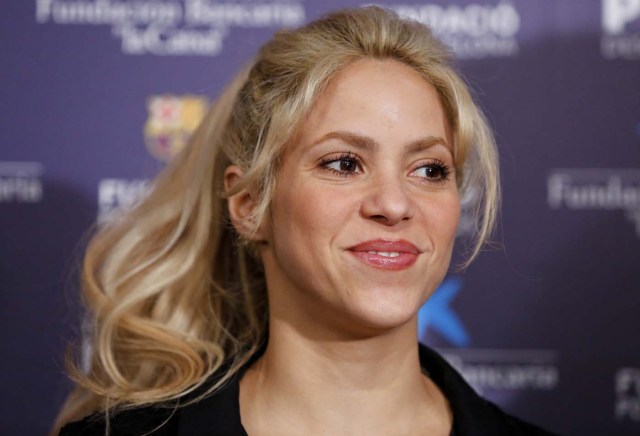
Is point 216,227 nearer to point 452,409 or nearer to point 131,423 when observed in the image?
point 131,423

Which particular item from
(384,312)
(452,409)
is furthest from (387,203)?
(452,409)

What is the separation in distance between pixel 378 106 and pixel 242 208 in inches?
12.3

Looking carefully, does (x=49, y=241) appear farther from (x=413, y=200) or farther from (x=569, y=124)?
(x=569, y=124)

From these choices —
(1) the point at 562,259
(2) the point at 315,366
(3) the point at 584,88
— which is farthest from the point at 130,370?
(3) the point at 584,88

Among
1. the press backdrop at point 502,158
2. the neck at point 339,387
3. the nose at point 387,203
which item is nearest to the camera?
the nose at point 387,203

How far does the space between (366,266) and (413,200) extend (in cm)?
13

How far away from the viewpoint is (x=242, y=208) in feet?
5.15

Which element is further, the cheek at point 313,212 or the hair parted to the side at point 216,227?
the hair parted to the side at point 216,227

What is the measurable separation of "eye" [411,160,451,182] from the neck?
9.5 inches

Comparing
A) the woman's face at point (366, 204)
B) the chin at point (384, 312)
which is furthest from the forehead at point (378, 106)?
the chin at point (384, 312)

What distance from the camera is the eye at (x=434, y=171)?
1.47 meters

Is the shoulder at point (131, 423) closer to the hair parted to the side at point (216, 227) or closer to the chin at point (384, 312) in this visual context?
the hair parted to the side at point (216, 227)

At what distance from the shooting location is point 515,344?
210 cm

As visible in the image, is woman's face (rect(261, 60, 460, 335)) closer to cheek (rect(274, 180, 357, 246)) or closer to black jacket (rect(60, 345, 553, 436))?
cheek (rect(274, 180, 357, 246))
